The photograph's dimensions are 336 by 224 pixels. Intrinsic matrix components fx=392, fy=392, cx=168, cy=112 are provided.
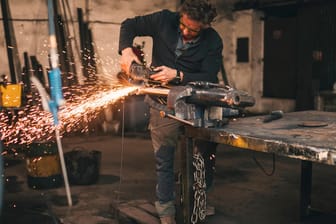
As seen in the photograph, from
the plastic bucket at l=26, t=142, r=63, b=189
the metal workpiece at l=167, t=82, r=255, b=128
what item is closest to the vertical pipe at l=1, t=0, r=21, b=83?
the plastic bucket at l=26, t=142, r=63, b=189

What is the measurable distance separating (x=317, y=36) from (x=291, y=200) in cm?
586

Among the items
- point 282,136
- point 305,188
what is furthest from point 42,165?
point 282,136

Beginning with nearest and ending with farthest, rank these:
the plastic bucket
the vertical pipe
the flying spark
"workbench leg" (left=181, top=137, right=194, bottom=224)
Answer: "workbench leg" (left=181, top=137, right=194, bottom=224), the plastic bucket, the flying spark, the vertical pipe

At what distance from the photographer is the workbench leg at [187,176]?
2.76 m

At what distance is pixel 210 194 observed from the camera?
4.38 m

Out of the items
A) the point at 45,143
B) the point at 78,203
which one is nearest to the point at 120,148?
the point at 45,143

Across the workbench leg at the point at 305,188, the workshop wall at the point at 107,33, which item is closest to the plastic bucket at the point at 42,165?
the workbench leg at the point at 305,188

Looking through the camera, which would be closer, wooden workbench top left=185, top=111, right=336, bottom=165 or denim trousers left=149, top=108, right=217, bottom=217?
wooden workbench top left=185, top=111, right=336, bottom=165

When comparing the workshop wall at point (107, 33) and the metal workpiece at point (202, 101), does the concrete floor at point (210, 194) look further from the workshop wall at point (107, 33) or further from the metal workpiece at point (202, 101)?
the workshop wall at point (107, 33)

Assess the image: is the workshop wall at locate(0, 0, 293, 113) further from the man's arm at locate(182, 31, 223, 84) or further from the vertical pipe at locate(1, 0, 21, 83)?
the man's arm at locate(182, 31, 223, 84)

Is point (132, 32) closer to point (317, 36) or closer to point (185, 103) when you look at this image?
point (185, 103)

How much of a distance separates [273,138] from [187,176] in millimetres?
708

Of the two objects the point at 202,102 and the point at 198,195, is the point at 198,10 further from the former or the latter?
the point at 198,195

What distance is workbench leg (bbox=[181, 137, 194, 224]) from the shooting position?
2.76 m
